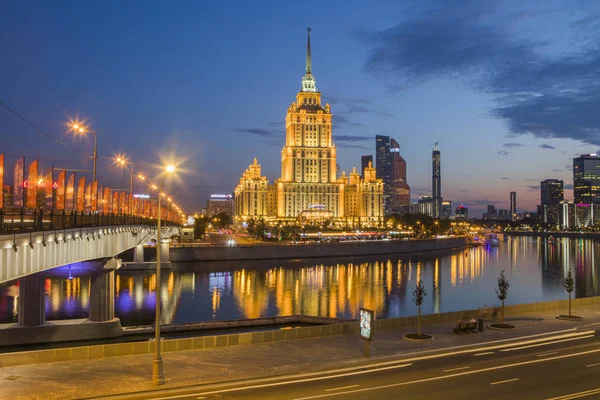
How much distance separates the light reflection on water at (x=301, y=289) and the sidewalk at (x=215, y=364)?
2529cm

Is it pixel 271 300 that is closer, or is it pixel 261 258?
pixel 271 300

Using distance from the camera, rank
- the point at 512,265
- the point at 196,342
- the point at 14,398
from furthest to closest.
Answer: the point at 512,265 < the point at 196,342 < the point at 14,398

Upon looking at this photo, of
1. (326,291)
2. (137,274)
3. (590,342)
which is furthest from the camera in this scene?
(137,274)

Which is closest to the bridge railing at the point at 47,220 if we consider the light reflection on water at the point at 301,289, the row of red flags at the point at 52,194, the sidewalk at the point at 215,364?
the row of red flags at the point at 52,194

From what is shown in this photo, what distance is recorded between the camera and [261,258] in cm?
10838

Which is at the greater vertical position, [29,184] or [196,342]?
[29,184]

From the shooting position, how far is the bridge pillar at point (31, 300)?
108 ft

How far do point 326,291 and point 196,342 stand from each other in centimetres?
4529

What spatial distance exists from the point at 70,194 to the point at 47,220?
149 inches

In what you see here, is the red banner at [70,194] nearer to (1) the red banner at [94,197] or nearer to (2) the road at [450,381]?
(1) the red banner at [94,197]

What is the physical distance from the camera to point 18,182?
2228 centimetres

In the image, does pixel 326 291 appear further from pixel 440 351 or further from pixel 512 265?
pixel 512 265

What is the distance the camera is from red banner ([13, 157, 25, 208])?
2195 centimetres

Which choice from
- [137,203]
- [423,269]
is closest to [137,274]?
[137,203]
